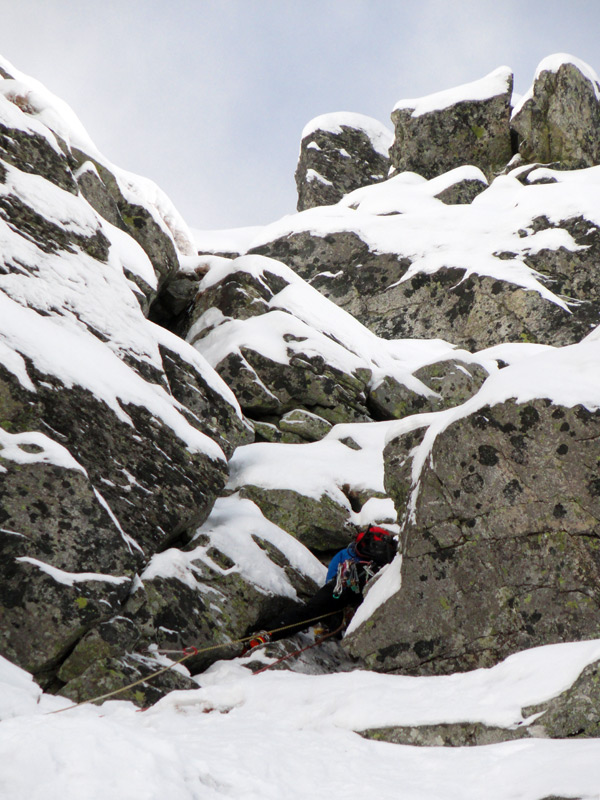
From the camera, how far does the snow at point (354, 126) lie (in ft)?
133

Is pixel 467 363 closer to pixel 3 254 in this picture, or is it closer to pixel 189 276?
pixel 189 276

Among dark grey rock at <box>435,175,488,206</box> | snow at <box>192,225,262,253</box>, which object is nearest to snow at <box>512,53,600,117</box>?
dark grey rock at <box>435,175,488,206</box>

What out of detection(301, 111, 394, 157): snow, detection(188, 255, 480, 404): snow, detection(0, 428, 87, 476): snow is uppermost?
detection(301, 111, 394, 157): snow

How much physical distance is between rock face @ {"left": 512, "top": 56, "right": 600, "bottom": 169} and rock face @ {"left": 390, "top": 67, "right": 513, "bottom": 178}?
Result: 144cm

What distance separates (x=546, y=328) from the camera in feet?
74.4

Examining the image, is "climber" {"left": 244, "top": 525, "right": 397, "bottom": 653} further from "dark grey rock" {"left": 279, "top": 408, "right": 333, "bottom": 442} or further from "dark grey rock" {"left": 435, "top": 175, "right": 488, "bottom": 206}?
"dark grey rock" {"left": 435, "top": 175, "right": 488, "bottom": 206}

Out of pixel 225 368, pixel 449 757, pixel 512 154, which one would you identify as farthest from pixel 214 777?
pixel 512 154

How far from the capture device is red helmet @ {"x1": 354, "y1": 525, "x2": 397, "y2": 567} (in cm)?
1047

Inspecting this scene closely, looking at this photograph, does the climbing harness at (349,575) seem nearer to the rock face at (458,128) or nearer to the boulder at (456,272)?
the boulder at (456,272)

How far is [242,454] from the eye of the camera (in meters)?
13.5

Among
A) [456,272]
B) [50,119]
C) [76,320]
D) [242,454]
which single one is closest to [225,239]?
[456,272]

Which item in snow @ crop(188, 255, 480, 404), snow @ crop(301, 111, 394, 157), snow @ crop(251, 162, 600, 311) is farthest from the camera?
snow @ crop(301, 111, 394, 157)

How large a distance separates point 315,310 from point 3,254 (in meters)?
9.13

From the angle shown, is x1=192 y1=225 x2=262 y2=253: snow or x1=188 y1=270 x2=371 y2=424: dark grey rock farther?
x1=192 y1=225 x2=262 y2=253: snow
